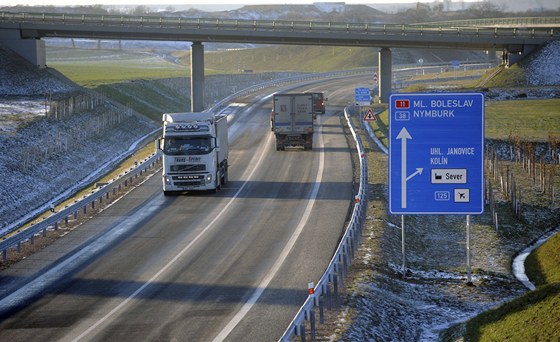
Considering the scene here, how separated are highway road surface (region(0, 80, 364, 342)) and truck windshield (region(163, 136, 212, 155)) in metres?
2.17

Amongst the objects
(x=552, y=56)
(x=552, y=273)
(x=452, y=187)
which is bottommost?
(x=552, y=273)

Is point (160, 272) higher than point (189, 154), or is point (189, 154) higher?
point (189, 154)

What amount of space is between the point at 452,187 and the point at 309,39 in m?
65.3

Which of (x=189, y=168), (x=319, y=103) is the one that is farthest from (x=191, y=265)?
(x=319, y=103)

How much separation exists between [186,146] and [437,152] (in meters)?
18.4

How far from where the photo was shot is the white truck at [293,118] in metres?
59.5

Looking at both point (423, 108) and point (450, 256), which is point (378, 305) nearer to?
point (423, 108)

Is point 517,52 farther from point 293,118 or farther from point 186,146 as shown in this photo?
point 186,146

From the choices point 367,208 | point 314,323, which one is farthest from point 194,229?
point 314,323

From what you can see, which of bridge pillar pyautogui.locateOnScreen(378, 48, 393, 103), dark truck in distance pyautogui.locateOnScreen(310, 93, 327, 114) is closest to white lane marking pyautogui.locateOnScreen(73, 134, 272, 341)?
dark truck in distance pyautogui.locateOnScreen(310, 93, 327, 114)

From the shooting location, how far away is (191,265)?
A: 30500 millimetres

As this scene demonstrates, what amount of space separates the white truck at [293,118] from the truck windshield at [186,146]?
15.7m

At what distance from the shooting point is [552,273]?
108ft

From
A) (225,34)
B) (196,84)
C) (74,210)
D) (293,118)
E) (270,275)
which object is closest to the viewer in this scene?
(270,275)
